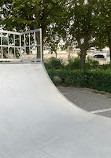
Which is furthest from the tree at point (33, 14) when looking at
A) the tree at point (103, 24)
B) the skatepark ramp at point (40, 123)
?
the skatepark ramp at point (40, 123)

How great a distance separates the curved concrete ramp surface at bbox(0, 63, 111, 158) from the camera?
10.6 ft

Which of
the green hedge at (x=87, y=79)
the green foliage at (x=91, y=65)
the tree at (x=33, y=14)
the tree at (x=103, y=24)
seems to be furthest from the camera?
the green foliage at (x=91, y=65)

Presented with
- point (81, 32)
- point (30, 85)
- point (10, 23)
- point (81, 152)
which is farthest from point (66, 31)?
point (81, 152)

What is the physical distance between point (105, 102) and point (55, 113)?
16.4 ft

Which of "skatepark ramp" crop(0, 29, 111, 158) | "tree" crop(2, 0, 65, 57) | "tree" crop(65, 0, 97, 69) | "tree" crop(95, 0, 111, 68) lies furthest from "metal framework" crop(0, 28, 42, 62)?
"tree" crop(95, 0, 111, 68)

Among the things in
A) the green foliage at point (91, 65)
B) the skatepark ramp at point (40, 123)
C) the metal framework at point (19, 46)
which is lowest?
the skatepark ramp at point (40, 123)

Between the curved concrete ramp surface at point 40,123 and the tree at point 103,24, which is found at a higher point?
the tree at point 103,24

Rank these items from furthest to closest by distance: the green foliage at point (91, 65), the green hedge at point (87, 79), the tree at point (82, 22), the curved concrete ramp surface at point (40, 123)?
the green foliage at point (91, 65) → the tree at point (82, 22) → the green hedge at point (87, 79) → the curved concrete ramp surface at point (40, 123)

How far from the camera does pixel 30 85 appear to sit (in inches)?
204

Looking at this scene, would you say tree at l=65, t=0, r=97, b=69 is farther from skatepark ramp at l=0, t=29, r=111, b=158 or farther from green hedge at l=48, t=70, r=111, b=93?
skatepark ramp at l=0, t=29, r=111, b=158

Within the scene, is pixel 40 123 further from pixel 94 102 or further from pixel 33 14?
pixel 33 14

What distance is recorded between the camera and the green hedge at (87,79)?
11.3 metres

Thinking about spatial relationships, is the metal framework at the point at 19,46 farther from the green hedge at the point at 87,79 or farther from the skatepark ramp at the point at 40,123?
the green hedge at the point at 87,79

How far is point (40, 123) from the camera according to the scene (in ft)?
13.6
